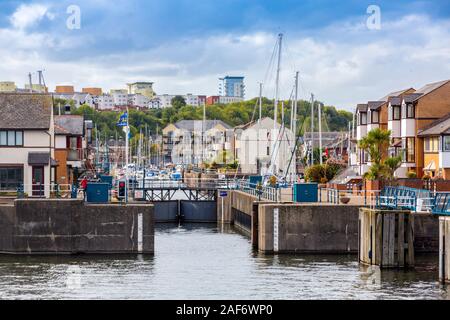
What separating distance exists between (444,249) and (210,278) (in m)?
12.0

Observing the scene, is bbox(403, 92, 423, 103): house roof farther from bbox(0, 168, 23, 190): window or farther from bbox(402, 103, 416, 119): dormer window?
bbox(0, 168, 23, 190): window

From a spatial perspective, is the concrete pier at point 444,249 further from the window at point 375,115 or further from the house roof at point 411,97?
the window at point 375,115

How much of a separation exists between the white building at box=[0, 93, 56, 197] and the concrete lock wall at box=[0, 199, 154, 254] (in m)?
13.4

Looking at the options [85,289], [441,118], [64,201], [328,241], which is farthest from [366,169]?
[85,289]

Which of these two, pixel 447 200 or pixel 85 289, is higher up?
pixel 447 200

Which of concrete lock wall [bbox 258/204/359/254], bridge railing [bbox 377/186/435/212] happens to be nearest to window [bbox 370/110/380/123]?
bridge railing [bbox 377/186/435/212]

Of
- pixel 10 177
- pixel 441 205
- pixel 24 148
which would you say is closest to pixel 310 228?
pixel 441 205

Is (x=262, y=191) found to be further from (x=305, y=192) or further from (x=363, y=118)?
(x=363, y=118)

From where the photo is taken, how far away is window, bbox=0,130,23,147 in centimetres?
7981
